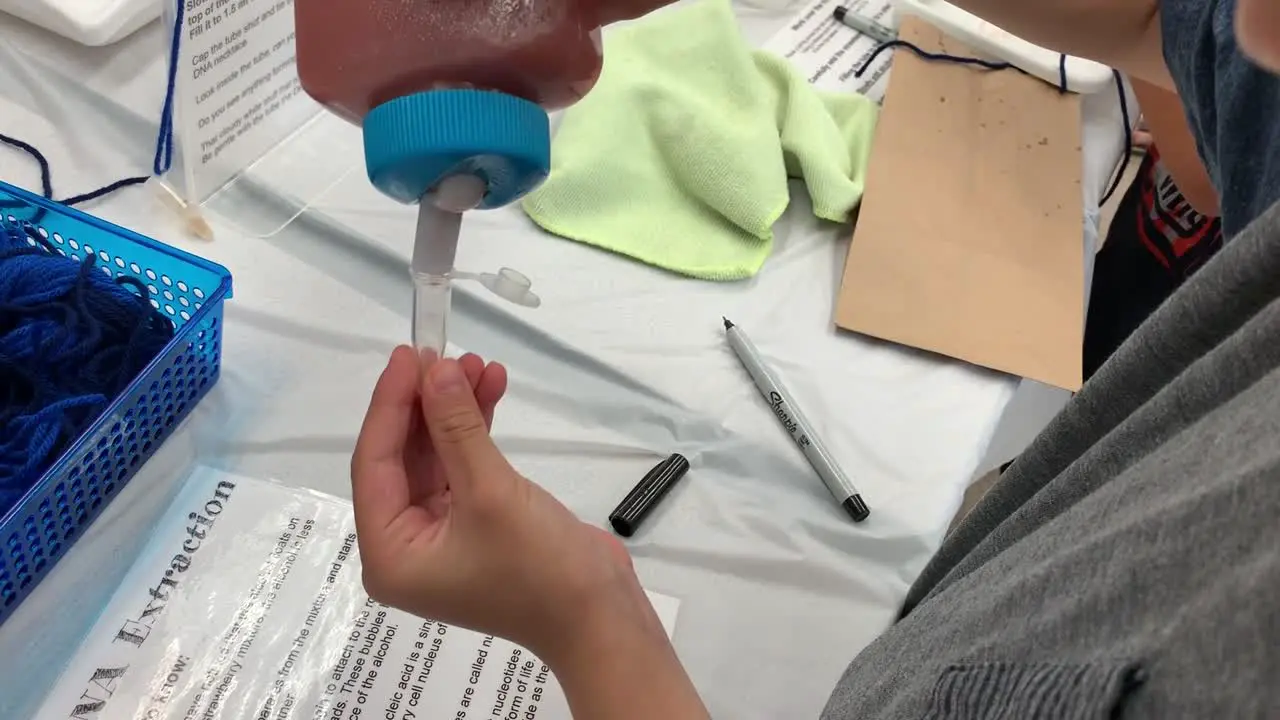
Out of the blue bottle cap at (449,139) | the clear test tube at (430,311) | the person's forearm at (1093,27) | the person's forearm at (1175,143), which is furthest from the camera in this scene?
the person's forearm at (1175,143)

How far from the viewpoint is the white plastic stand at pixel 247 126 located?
557 mm

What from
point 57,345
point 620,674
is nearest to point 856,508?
point 620,674

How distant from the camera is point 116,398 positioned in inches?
16.6

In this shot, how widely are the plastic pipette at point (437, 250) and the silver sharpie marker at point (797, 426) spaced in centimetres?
20

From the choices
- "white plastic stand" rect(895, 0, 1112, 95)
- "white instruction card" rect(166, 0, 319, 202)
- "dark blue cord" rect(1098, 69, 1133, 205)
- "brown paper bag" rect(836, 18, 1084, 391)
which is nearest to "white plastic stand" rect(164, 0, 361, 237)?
"white instruction card" rect(166, 0, 319, 202)

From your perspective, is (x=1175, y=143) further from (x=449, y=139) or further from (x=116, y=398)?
(x=116, y=398)

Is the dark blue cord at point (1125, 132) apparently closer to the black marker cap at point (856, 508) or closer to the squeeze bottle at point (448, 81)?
the black marker cap at point (856, 508)

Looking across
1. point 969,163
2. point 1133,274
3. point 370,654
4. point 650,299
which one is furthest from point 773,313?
point 1133,274

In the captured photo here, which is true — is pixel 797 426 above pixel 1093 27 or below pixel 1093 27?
below

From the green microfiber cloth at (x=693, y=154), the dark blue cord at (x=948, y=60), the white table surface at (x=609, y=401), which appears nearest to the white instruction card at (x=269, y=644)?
the white table surface at (x=609, y=401)

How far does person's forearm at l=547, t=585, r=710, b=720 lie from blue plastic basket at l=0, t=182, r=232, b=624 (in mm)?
229

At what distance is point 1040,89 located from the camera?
785 millimetres

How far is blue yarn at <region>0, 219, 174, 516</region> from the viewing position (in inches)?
16.4

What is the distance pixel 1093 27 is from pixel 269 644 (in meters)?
0.56
